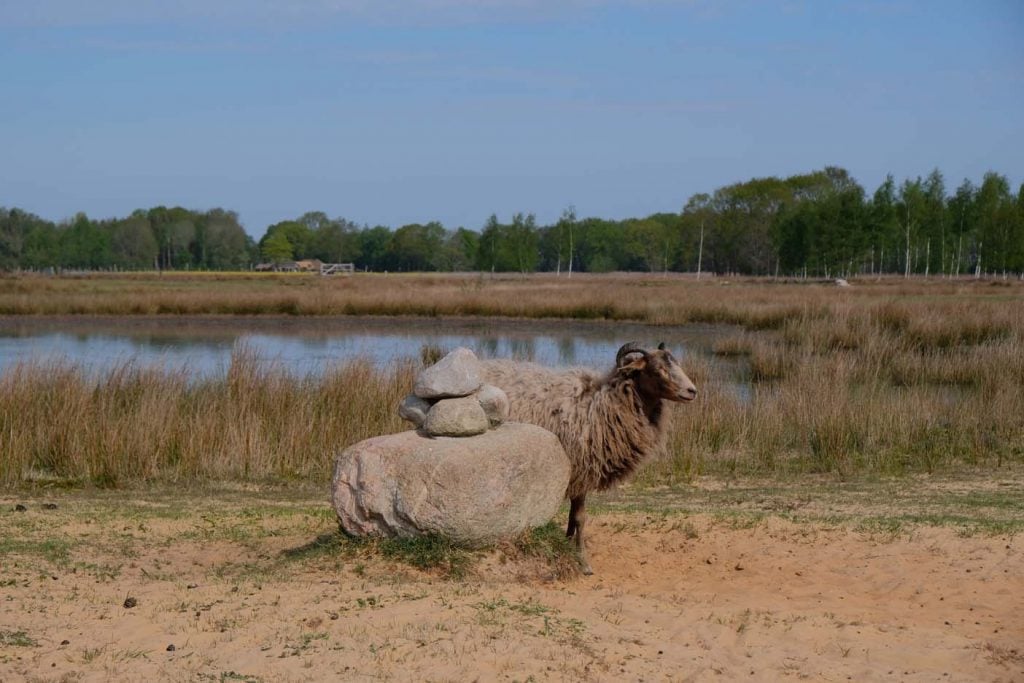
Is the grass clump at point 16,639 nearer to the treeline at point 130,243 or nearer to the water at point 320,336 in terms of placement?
the water at point 320,336

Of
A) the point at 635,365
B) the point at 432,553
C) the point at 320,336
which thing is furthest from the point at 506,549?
the point at 320,336

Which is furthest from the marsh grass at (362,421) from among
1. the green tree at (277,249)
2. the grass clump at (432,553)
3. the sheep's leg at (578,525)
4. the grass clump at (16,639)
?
the green tree at (277,249)

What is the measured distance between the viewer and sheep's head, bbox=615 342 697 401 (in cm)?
830

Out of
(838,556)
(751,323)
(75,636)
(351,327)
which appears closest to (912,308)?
(751,323)

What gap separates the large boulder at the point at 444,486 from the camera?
7.40 m

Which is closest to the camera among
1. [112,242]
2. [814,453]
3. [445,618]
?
[445,618]

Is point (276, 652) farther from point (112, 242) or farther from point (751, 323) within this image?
point (112, 242)

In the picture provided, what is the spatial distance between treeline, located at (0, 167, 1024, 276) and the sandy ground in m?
56.4

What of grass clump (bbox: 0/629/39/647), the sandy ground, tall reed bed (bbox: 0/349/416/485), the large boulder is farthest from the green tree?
grass clump (bbox: 0/629/39/647)

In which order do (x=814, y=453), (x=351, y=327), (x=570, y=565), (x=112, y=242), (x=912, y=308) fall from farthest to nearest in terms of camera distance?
(x=112, y=242) < (x=351, y=327) < (x=912, y=308) < (x=814, y=453) < (x=570, y=565)

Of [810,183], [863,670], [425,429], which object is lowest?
[863,670]

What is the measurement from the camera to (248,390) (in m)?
14.3

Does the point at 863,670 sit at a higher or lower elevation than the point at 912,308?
lower

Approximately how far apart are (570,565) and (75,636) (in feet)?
11.2
